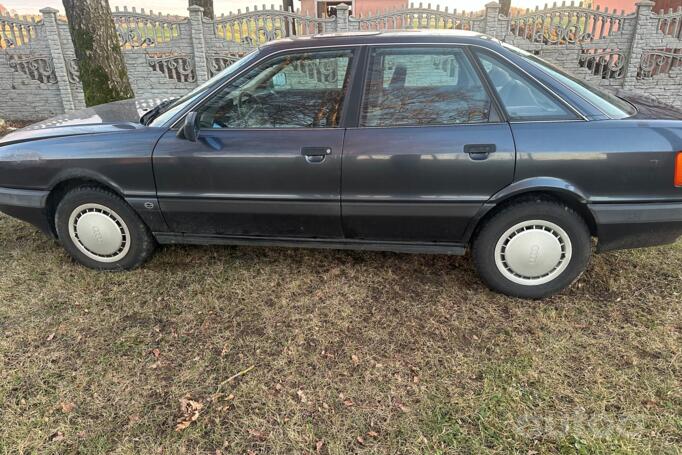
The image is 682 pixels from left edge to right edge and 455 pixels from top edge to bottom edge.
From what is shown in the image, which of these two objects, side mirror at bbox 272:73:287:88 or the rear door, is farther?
side mirror at bbox 272:73:287:88

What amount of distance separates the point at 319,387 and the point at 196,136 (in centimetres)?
172

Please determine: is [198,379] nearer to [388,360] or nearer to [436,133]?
[388,360]

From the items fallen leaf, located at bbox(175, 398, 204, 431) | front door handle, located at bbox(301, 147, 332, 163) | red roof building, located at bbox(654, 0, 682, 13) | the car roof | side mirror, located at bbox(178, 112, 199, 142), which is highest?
red roof building, located at bbox(654, 0, 682, 13)

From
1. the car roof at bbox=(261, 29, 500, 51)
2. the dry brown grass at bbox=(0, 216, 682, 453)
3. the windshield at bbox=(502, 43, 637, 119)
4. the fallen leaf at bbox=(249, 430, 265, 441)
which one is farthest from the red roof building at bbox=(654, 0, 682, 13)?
the fallen leaf at bbox=(249, 430, 265, 441)

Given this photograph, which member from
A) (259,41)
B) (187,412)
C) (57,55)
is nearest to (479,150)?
(187,412)

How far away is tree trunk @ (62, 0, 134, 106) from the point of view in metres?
5.38

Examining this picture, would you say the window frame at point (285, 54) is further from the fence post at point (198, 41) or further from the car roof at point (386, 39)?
the fence post at point (198, 41)

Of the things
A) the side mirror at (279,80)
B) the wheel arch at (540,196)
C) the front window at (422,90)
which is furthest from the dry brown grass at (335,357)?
the side mirror at (279,80)

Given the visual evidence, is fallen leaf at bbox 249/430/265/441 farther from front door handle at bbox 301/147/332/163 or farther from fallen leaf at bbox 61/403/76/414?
front door handle at bbox 301/147/332/163

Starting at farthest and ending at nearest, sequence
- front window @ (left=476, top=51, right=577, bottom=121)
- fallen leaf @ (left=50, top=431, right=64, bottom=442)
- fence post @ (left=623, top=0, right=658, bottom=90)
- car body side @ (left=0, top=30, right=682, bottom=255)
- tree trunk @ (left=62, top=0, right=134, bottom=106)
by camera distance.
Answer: fence post @ (left=623, top=0, right=658, bottom=90) < tree trunk @ (left=62, top=0, right=134, bottom=106) < front window @ (left=476, top=51, right=577, bottom=121) < car body side @ (left=0, top=30, right=682, bottom=255) < fallen leaf @ (left=50, top=431, right=64, bottom=442)

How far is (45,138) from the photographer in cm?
324

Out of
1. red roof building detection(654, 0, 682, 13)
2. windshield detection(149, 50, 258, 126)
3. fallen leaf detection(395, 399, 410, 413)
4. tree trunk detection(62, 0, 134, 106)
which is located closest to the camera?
fallen leaf detection(395, 399, 410, 413)

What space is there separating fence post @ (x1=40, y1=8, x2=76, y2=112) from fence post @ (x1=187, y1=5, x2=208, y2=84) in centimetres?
255

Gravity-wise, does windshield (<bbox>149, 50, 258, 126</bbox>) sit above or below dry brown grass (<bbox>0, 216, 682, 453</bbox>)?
above
